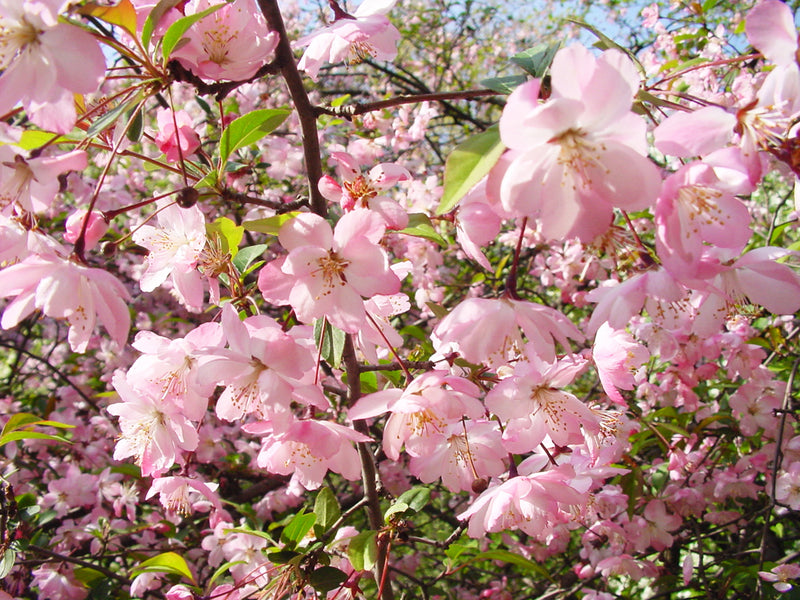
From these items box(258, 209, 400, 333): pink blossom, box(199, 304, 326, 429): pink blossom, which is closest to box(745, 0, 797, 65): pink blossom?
box(258, 209, 400, 333): pink blossom

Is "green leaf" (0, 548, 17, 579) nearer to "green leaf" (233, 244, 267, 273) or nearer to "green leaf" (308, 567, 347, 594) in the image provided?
"green leaf" (308, 567, 347, 594)

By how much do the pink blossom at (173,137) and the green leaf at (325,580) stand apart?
34.3 inches

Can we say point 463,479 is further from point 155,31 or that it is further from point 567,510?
point 155,31

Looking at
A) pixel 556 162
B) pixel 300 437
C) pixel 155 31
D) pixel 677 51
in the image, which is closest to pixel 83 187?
pixel 155 31

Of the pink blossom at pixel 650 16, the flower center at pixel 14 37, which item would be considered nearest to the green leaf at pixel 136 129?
the flower center at pixel 14 37

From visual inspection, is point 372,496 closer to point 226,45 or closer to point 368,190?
point 368,190

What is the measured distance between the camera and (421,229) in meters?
0.96

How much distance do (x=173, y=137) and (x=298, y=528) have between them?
35.0 inches

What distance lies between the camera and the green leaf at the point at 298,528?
1275 mm

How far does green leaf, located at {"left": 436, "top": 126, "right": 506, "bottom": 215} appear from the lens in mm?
665

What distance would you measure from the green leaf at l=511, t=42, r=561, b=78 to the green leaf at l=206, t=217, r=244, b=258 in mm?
587

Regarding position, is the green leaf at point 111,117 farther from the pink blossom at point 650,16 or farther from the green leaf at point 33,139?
the pink blossom at point 650,16

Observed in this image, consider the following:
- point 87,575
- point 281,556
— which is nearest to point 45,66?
point 281,556

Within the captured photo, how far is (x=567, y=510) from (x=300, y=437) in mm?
702
